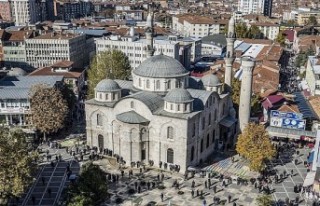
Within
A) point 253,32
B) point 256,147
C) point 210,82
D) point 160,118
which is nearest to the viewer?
point 256,147

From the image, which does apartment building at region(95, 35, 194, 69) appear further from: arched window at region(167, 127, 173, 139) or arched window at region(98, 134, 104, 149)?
arched window at region(167, 127, 173, 139)

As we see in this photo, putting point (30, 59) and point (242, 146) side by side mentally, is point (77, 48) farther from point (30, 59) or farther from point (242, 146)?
point (242, 146)

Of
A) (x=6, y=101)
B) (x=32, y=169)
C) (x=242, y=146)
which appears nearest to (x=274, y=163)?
(x=242, y=146)

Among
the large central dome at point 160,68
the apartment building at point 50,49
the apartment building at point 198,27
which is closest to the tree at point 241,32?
the apartment building at point 198,27

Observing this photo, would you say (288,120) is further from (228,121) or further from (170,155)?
(170,155)

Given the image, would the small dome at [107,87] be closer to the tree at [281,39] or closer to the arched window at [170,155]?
the arched window at [170,155]

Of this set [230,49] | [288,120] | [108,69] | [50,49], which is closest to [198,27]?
[50,49]
